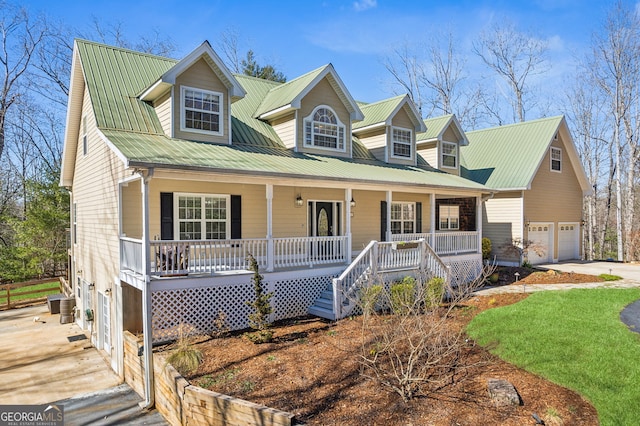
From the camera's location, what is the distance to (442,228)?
19.4 m

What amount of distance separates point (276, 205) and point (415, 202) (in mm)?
6909

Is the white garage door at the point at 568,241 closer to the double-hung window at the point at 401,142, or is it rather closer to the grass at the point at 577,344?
the double-hung window at the point at 401,142

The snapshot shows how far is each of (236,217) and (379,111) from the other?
8360 mm

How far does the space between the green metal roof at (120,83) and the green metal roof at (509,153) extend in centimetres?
1594

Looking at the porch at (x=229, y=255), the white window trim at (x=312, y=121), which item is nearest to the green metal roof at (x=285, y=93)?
the white window trim at (x=312, y=121)

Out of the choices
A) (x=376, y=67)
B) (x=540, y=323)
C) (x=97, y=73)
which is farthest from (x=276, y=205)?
(x=376, y=67)

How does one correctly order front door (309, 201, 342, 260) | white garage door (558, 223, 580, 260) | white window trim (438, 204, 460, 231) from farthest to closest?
white garage door (558, 223, 580, 260) → white window trim (438, 204, 460, 231) → front door (309, 201, 342, 260)

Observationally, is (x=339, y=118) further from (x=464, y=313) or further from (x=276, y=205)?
(x=464, y=313)

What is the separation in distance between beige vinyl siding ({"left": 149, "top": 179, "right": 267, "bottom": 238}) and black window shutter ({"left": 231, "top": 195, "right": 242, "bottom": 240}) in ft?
0.74

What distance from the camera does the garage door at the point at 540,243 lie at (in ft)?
67.2

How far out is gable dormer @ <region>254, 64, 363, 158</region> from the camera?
46.9 ft

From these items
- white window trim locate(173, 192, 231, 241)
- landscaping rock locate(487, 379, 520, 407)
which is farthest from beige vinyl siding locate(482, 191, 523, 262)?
landscaping rock locate(487, 379, 520, 407)

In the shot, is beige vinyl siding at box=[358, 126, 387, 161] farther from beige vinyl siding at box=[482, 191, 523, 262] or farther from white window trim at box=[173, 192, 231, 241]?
beige vinyl siding at box=[482, 191, 523, 262]

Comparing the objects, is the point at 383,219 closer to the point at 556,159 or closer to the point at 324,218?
the point at 324,218
